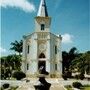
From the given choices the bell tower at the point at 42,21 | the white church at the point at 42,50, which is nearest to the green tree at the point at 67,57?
the white church at the point at 42,50

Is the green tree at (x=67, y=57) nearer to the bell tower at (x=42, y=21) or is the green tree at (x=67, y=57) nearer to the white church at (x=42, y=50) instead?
the white church at (x=42, y=50)

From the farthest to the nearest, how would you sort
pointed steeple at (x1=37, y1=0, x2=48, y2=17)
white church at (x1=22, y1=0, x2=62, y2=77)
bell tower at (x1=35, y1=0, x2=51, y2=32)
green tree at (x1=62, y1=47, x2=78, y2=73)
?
green tree at (x1=62, y1=47, x2=78, y2=73) → pointed steeple at (x1=37, y1=0, x2=48, y2=17) → bell tower at (x1=35, y1=0, x2=51, y2=32) → white church at (x1=22, y1=0, x2=62, y2=77)

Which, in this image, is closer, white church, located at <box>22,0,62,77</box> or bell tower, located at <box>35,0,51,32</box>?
white church, located at <box>22,0,62,77</box>

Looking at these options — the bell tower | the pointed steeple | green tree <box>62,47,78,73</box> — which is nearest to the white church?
the bell tower

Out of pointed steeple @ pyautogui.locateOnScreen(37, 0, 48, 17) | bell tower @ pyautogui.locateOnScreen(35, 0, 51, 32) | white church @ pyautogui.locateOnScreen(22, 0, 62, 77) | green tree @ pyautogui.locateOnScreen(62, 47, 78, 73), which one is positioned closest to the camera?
white church @ pyautogui.locateOnScreen(22, 0, 62, 77)

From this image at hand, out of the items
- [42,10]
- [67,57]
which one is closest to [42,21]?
[42,10]

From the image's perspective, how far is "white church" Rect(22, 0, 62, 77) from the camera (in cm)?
4353

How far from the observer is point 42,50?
1745 inches

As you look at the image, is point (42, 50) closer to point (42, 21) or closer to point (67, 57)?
point (42, 21)

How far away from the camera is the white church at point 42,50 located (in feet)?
143

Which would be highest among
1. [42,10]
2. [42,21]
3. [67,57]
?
[42,10]

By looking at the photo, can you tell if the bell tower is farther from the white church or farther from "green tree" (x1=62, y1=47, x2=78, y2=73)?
"green tree" (x1=62, y1=47, x2=78, y2=73)

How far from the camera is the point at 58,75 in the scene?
42.6m

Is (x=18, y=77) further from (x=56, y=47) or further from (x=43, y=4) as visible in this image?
(x=43, y=4)
